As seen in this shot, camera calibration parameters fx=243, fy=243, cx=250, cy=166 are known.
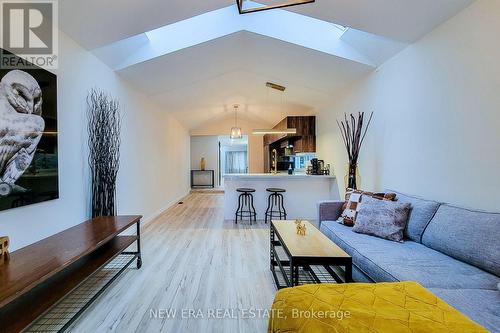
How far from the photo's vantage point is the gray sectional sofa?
54.8 inches

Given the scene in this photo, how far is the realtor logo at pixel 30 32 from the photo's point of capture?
1881mm

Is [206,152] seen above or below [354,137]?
above

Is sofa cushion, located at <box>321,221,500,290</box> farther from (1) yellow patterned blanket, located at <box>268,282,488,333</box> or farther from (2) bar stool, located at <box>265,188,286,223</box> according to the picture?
(2) bar stool, located at <box>265,188,286,223</box>

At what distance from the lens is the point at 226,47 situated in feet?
12.2

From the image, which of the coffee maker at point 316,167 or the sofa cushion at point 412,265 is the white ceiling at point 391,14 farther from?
the coffee maker at point 316,167

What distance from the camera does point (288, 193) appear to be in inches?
206

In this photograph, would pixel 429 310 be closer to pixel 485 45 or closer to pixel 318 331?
pixel 318 331

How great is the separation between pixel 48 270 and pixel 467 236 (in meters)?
2.92

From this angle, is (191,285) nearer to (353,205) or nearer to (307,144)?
(353,205)

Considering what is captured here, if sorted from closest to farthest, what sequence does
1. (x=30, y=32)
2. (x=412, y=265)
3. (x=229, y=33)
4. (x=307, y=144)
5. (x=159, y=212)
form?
1. (x=412, y=265)
2. (x=30, y=32)
3. (x=229, y=33)
4. (x=159, y=212)
5. (x=307, y=144)

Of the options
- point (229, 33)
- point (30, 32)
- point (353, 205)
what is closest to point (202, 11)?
point (229, 33)

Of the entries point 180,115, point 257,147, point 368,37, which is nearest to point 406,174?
point 368,37

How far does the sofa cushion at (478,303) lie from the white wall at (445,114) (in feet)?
2.98

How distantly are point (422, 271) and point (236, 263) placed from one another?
1939mm
